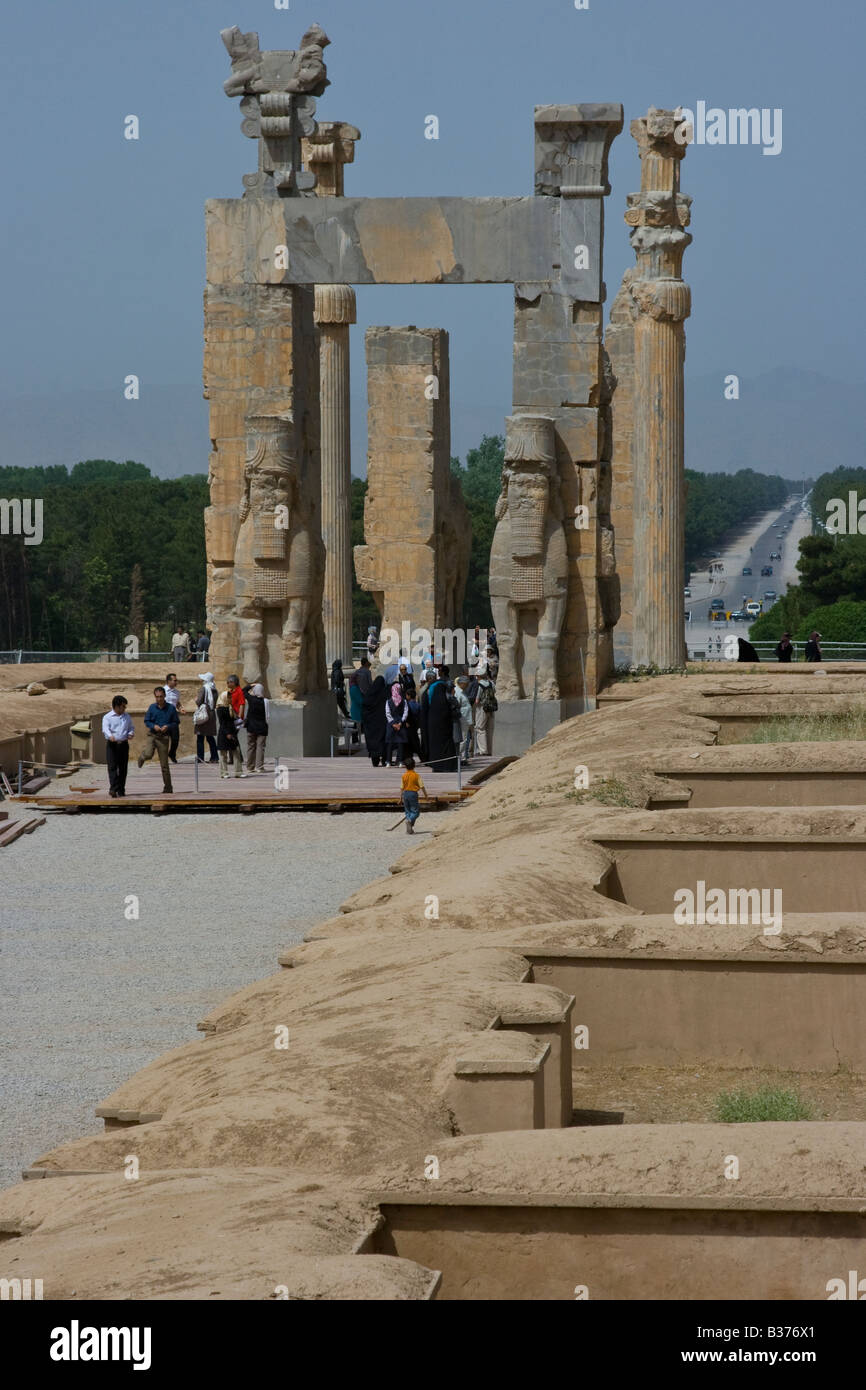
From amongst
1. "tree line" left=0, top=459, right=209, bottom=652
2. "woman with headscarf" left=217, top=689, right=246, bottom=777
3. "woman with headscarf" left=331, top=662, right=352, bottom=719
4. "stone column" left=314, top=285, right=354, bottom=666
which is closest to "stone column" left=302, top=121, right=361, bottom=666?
"stone column" left=314, top=285, right=354, bottom=666

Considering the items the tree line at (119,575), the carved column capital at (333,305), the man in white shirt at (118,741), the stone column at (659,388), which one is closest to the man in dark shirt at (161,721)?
the man in white shirt at (118,741)

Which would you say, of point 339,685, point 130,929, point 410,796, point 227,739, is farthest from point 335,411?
point 130,929

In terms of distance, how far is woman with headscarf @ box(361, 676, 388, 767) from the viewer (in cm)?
2289

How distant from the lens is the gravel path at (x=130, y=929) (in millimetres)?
9484

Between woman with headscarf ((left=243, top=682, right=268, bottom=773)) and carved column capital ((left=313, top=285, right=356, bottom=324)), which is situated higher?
carved column capital ((left=313, top=285, right=356, bottom=324))

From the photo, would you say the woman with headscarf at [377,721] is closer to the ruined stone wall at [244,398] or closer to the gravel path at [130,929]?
the ruined stone wall at [244,398]

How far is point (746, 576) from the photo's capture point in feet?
488

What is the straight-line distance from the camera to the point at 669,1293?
5.53 m

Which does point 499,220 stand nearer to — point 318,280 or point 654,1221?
point 318,280

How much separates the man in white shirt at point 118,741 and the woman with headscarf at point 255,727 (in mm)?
1718

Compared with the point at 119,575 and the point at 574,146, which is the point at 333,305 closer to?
the point at 574,146

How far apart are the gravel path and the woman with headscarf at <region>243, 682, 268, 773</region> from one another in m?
2.46

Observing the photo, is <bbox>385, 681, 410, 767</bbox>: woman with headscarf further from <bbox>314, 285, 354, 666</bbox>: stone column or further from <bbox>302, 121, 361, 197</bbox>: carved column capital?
<bbox>302, 121, 361, 197</bbox>: carved column capital

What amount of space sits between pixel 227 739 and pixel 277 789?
153cm
